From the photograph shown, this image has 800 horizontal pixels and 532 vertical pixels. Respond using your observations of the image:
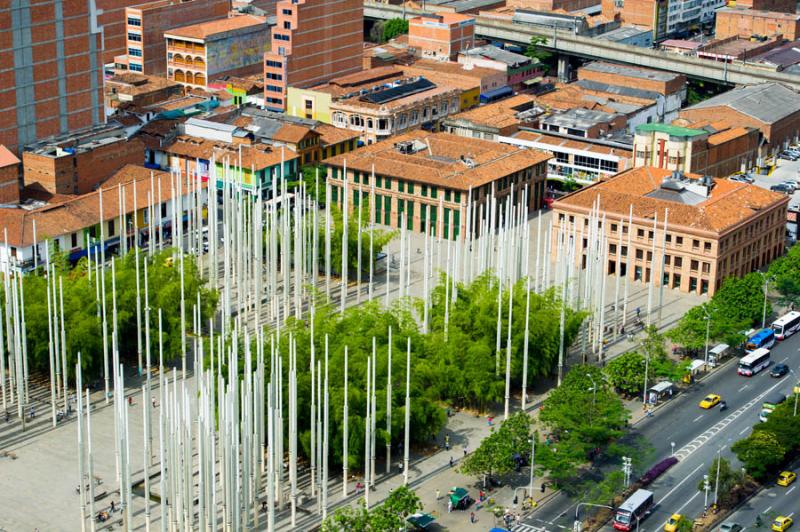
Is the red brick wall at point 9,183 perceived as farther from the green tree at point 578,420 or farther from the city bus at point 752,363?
the city bus at point 752,363

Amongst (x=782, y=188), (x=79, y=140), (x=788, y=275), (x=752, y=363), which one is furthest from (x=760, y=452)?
(x=79, y=140)

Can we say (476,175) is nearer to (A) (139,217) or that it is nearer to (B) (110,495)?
(A) (139,217)

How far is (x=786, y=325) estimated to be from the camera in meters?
141

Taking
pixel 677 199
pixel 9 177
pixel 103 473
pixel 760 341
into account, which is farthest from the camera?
pixel 9 177

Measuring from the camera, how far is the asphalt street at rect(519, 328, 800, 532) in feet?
352

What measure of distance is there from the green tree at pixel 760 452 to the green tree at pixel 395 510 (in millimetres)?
26712

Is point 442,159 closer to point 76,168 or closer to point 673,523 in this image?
point 76,168

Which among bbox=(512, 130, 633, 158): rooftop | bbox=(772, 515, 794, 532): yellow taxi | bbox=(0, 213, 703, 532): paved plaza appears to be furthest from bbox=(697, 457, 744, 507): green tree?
bbox=(512, 130, 633, 158): rooftop

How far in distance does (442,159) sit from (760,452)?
72.9m

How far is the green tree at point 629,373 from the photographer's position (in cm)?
12575

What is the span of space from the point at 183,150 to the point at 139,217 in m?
21.5

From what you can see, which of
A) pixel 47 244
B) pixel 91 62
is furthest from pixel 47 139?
pixel 47 244

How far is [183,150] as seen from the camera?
7116 inches

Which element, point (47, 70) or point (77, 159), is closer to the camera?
point (77, 159)
